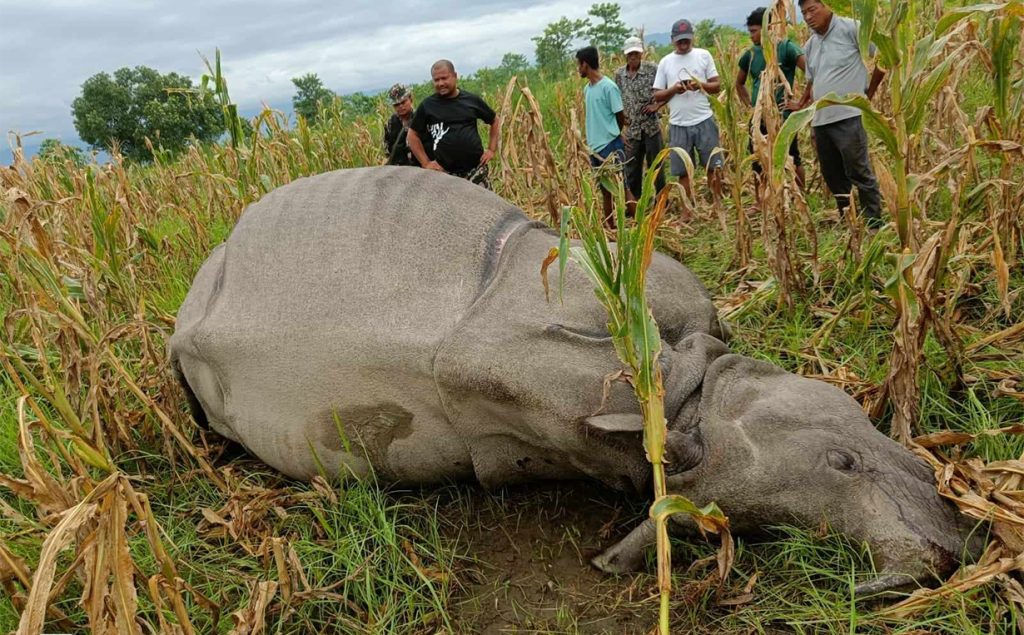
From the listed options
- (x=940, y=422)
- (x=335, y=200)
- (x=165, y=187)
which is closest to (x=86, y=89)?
(x=165, y=187)

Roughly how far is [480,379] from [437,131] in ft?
9.34

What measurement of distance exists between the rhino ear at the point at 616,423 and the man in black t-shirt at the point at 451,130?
2.74m

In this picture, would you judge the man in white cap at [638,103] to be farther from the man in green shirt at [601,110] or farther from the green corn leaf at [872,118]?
the green corn leaf at [872,118]

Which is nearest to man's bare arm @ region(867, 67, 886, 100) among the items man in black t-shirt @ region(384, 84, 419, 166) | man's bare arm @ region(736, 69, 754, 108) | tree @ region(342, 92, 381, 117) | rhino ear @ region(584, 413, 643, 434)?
man's bare arm @ region(736, 69, 754, 108)

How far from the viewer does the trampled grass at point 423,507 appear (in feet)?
6.14

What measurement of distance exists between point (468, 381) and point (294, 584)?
31.7 inches

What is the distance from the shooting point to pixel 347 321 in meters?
2.32

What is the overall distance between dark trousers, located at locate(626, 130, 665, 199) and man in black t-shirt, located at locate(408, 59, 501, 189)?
1.36m

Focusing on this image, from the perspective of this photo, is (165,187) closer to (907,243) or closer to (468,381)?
(468,381)

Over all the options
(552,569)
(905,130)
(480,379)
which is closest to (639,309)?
(480,379)

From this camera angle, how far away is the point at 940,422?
8.05ft

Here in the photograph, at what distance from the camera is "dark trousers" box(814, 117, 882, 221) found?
3727 mm

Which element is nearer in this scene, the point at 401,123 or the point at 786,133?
the point at 786,133

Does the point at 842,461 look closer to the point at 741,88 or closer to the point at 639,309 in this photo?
the point at 639,309
